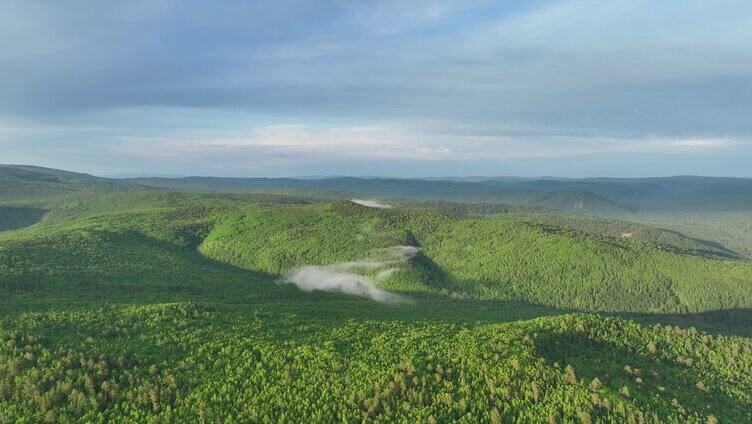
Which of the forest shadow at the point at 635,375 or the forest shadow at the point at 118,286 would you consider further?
the forest shadow at the point at 118,286

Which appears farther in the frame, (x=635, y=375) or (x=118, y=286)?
(x=118, y=286)

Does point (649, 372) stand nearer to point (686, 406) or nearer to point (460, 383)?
point (686, 406)

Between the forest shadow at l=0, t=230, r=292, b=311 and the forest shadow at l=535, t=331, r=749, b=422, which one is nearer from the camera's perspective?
the forest shadow at l=535, t=331, r=749, b=422

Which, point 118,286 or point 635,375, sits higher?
point 635,375

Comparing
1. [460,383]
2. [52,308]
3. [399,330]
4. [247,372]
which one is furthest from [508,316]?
[52,308]

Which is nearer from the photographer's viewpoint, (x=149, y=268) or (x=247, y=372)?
(x=247, y=372)

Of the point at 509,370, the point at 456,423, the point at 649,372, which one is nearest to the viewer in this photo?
the point at 456,423

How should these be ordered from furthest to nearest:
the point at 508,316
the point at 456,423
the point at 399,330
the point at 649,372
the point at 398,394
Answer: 1. the point at 508,316
2. the point at 399,330
3. the point at 649,372
4. the point at 398,394
5. the point at 456,423

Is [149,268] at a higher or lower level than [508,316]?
higher
